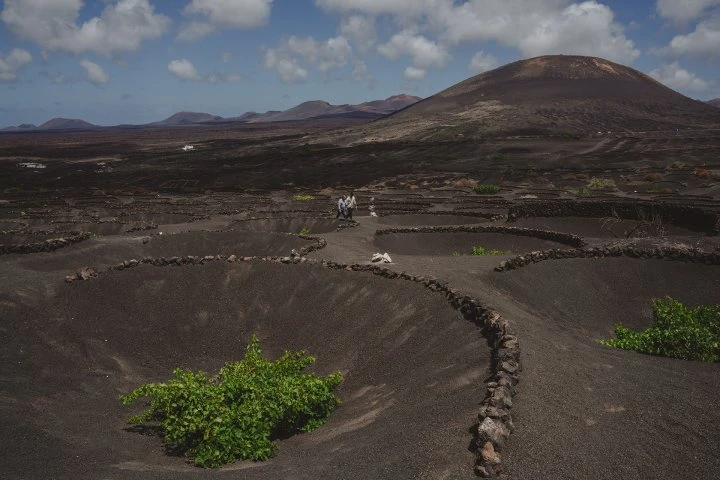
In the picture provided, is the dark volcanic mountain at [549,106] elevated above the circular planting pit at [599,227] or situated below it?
above

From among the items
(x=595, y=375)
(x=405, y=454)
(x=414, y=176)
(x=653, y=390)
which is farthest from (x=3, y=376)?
(x=414, y=176)

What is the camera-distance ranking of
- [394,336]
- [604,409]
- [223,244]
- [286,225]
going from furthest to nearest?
1. [286,225]
2. [223,244]
3. [394,336]
4. [604,409]

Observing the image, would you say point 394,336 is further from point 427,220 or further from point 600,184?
point 600,184

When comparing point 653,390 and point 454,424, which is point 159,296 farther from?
point 653,390

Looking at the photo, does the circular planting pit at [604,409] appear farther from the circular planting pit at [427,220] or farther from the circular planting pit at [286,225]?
the circular planting pit at [286,225]

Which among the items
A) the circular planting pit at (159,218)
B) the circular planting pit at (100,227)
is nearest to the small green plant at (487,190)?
the circular planting pit at (159,218)

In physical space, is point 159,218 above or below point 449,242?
below

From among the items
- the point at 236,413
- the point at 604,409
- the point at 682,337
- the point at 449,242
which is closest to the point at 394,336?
the point at 236,413
